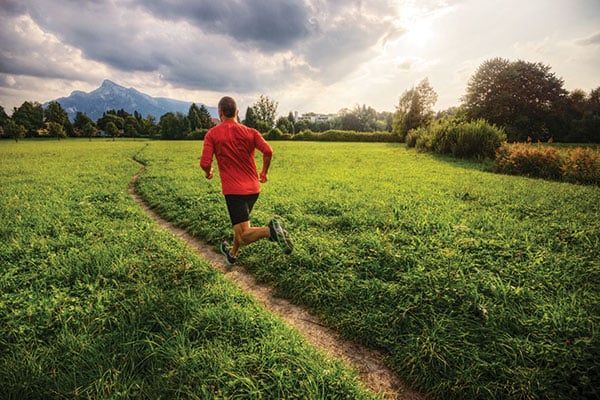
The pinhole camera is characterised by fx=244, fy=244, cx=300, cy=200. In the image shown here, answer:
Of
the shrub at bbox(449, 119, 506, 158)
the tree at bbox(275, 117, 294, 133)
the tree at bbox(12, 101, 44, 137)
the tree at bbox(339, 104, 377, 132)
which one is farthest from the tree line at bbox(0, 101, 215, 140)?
the shrub at bbox(449, 119, 506, 158)

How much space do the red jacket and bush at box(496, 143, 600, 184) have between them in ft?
40.8

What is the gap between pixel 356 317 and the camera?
3078 mm

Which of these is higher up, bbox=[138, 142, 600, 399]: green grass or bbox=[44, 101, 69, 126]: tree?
bbox=[44, 101, 69, 126]: tree

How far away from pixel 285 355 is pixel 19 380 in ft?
7.98

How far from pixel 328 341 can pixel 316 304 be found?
0.57m

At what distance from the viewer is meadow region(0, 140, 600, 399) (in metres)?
2.26

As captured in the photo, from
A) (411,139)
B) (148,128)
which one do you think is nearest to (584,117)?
(411,139)

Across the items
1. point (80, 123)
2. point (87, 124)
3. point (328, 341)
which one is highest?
point (80, 123)

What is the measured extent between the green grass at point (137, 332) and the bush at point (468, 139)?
58.8ft

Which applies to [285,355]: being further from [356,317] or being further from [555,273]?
[555,273]

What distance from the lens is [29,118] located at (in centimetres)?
6681

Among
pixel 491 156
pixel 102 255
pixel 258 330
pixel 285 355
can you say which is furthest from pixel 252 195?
pixel 491 156

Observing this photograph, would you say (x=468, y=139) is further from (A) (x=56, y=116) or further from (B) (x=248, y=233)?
(A) (x=56, y=116)

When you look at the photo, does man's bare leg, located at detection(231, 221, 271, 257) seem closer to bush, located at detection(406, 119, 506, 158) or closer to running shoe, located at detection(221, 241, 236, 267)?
running shoe, located at detection(221, 241, 236, 267)
